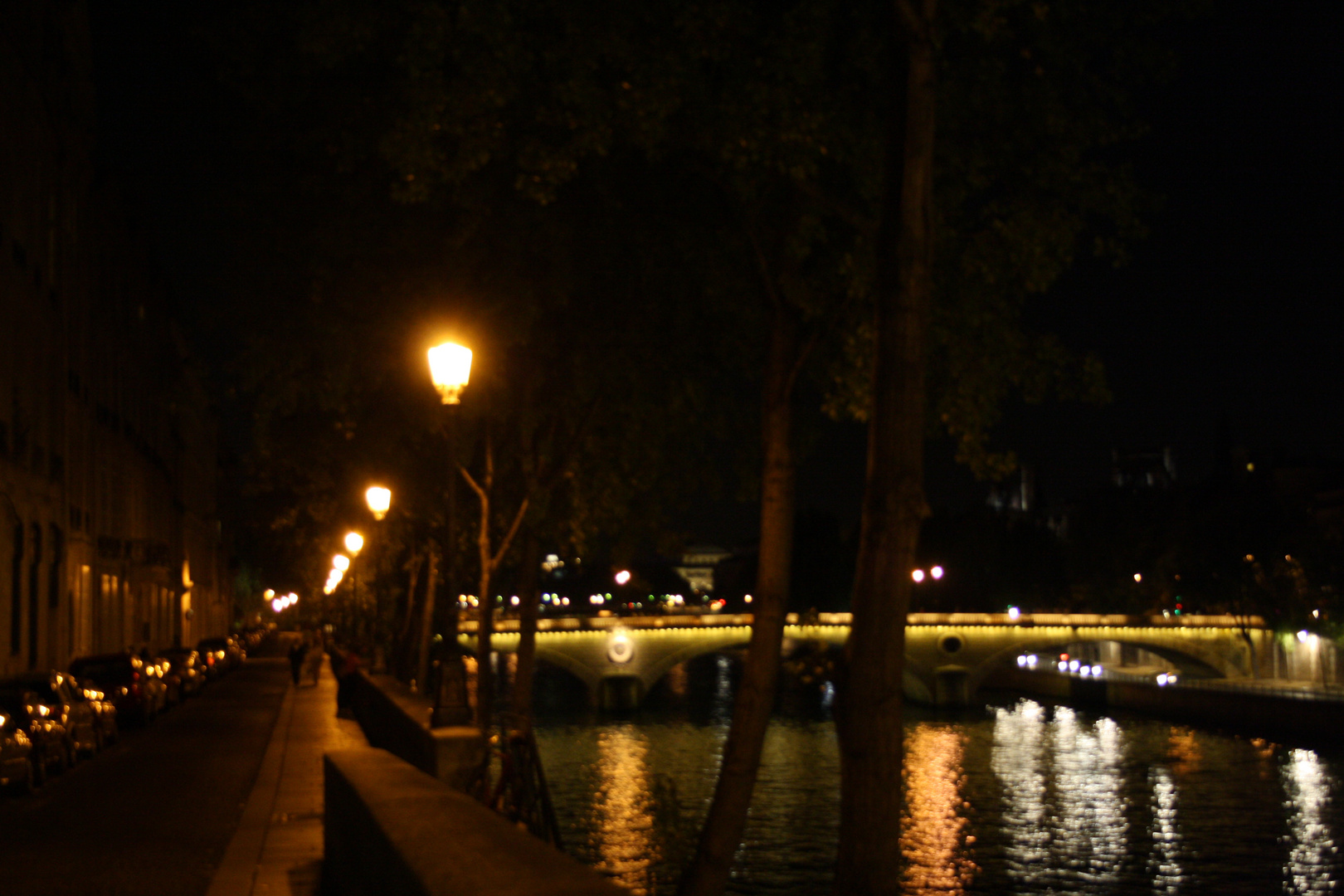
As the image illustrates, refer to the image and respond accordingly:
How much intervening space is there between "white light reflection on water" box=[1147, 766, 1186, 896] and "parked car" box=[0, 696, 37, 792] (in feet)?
79.6

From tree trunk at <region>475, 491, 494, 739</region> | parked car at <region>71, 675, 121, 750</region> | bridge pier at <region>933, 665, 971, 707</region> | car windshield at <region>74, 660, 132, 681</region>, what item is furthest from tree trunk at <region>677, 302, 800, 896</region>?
bridge pier at <region>933, 665, 971, 707</region>

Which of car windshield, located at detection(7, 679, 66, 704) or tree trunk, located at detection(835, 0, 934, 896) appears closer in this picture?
tree trunk, located at detection(835, 0, 934, 896)

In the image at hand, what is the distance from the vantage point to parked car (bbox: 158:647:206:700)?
42.2 m

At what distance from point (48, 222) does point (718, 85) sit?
1308 inches

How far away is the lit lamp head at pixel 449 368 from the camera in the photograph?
51.4ft

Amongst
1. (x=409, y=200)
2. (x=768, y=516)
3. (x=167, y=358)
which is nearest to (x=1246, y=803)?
(x=768, y=516)

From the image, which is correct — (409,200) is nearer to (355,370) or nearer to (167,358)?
(355,370)

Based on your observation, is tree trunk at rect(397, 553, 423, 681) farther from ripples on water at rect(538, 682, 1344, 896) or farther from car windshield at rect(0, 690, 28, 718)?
car windshield at rect(0, 690, 28, 718)

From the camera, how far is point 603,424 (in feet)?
79.7

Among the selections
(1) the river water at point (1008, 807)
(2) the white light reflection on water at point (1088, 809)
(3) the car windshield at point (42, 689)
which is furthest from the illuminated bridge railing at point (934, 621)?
(3) the car windshield at point (42, 689)

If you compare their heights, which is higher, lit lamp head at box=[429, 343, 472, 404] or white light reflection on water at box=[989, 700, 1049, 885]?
lit lamp head at box=[429, 343, 472, 404]

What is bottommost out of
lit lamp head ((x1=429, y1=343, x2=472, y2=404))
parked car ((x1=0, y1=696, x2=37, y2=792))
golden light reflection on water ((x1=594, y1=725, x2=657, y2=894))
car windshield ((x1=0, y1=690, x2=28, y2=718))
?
golden light reflection on water ((x1=594, y1=725, x2=657, y2=894))

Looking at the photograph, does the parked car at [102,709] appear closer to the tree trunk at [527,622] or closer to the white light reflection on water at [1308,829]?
the tree trunk at [527,622]

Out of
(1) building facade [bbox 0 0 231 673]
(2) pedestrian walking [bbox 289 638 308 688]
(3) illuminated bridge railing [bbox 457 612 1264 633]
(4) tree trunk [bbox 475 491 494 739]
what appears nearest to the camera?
(4) tree trunk [bbox 475 491 494 739]
